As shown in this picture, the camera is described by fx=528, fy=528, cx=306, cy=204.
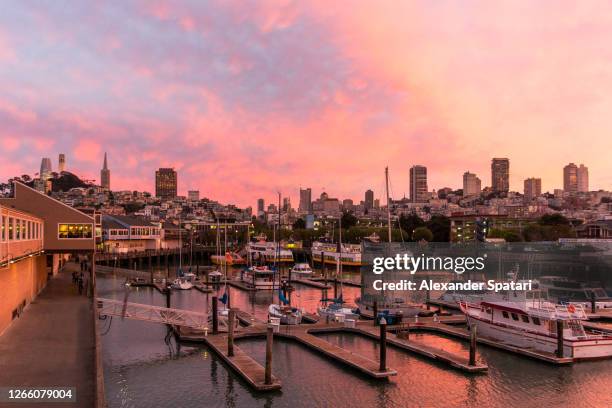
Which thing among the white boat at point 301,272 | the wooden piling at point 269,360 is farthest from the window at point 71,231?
the white boat at point 301,272

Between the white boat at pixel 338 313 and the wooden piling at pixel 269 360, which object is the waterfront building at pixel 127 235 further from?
the wooden piling at pixel 269 360

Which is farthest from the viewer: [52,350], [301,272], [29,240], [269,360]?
[301,272]

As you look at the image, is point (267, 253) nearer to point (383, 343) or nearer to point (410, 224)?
point (410, 224)

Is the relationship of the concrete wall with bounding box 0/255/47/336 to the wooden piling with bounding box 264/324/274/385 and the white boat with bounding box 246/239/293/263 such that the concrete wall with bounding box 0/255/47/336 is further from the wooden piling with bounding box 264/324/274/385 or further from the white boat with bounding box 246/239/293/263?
the white boat with bounding box 246/239/293/263

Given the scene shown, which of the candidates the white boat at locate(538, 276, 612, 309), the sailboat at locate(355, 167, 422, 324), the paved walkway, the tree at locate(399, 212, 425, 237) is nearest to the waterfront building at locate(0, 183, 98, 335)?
the paved walkway

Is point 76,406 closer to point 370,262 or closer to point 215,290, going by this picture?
point 370,262

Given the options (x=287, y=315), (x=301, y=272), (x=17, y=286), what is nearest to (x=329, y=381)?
(x=287, y=315)

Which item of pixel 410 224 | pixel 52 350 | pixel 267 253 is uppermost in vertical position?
pixel 410 224
